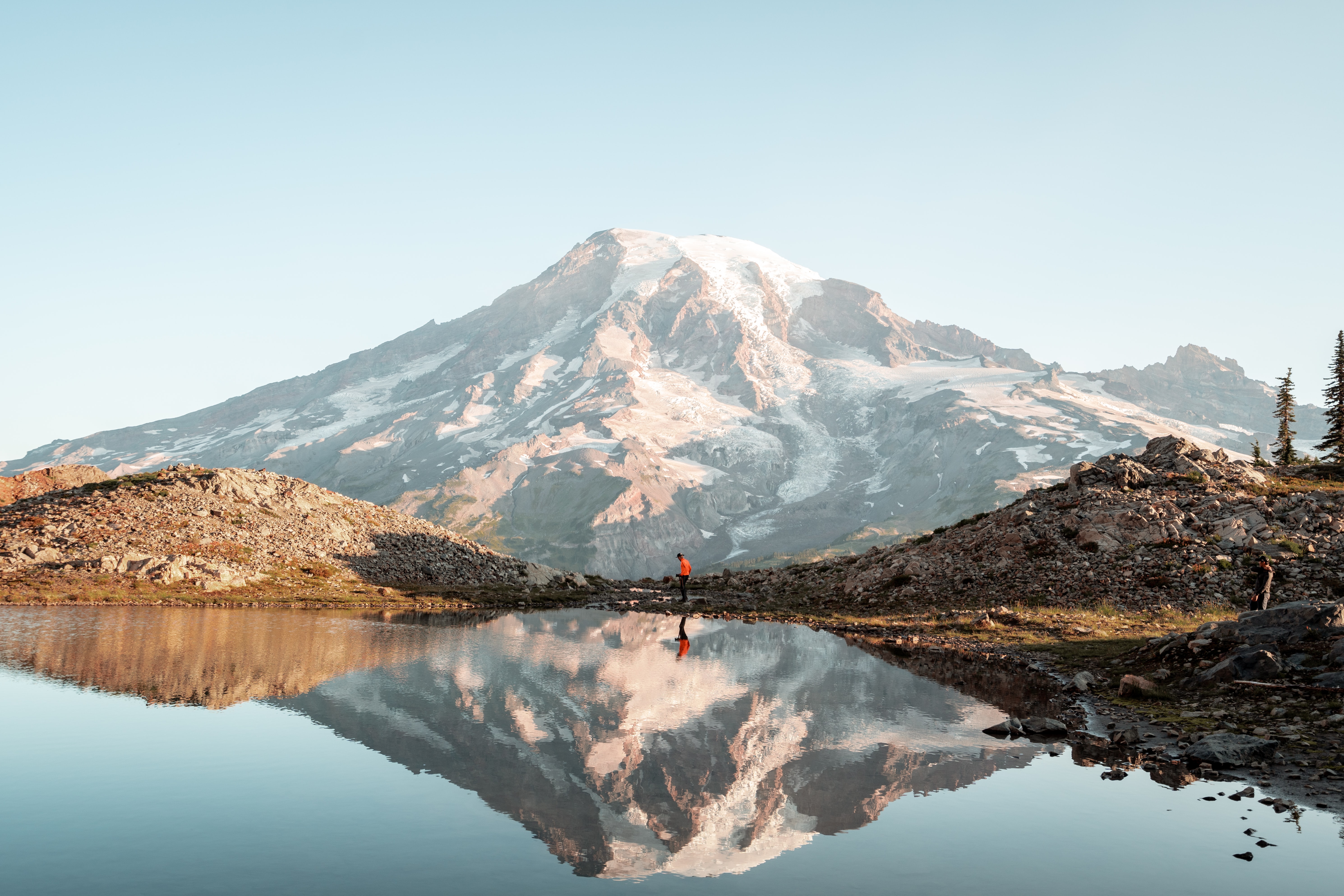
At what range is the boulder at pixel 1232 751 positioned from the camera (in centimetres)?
1838

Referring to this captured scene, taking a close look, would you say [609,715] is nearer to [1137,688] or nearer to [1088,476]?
[1137,688]

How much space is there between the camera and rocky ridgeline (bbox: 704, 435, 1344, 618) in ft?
137

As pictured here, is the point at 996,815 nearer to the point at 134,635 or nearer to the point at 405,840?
the point at 405,840

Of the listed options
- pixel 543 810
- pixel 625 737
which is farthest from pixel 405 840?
pixel 625 737

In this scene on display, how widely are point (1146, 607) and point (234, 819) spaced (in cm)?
4291

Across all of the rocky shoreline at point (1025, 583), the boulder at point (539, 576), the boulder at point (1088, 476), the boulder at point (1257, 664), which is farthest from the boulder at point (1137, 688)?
the boulder at point (539, 576)

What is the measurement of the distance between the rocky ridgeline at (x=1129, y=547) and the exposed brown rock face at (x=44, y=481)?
229ft

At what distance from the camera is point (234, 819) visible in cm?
1331

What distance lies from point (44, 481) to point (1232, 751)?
100m

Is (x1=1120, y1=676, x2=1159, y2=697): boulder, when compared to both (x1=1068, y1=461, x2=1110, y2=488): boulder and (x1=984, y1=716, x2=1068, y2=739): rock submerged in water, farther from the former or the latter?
(x1=1068, y1=461, x2=1110, y2=488): boulder

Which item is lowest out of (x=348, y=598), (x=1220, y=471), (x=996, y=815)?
(x=348, y=598)

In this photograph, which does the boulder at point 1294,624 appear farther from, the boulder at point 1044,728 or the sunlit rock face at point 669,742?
the sunlit rock face at point 669,742

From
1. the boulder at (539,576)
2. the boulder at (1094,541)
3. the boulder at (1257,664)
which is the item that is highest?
the boulder at (1094,541)

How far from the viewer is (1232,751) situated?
18641 mm
